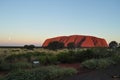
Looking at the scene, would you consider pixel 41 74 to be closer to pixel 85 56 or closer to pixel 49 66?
pixel 49 66

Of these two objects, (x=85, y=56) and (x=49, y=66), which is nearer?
(x=49, y=66)

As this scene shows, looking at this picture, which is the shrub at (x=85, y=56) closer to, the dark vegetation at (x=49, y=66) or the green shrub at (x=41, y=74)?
the dark vegetation at (x=49, y=66)

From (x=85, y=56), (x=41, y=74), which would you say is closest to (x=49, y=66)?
(x=41, y=74)

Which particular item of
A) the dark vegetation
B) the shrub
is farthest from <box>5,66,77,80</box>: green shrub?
the shrub

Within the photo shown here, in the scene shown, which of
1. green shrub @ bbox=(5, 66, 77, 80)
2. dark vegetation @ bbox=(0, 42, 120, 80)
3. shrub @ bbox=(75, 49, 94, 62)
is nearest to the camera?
green shrub @ bbox=(5, 66, 77, 80)

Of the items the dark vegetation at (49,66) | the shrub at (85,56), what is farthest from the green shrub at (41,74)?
the shrub at (85,56)

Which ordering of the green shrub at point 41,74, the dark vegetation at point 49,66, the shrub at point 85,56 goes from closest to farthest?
1. the green shrub at point 41,74
2. the dark vegetation at point 49,66
3. the shrub at point 85,56

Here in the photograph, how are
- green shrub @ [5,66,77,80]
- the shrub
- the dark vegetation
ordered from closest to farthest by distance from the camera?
Result: green shrub @ [5,66,77,80] → the dark vegetation → the shrub

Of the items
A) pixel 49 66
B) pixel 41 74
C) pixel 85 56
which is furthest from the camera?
pixel 85 56

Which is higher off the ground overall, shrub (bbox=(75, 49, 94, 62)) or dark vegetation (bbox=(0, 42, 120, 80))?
dark vegetation (bbox=(0, 42, 120, 80))

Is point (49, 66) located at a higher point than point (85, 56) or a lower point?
higher

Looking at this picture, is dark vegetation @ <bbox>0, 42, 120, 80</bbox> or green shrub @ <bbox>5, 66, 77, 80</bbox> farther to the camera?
dark vegetation @ <bbox>0, 42, 120, 80</bbox>

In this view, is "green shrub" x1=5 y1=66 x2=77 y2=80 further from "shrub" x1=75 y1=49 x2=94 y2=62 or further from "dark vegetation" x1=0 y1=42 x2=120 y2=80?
"shrub" x1=75 y1=49 x2=94 y2=62

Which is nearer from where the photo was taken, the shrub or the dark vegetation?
the dark vegetation
